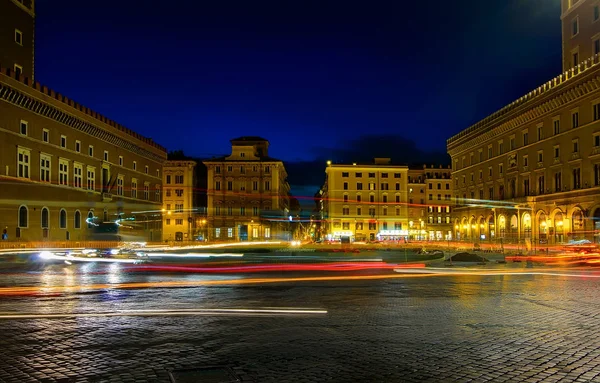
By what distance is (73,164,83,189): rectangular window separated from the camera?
59844mm

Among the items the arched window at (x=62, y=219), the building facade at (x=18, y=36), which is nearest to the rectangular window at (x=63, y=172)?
the arched window at (x=62, y=219)

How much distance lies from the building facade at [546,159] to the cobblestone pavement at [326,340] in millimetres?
33595

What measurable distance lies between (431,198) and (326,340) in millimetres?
109635

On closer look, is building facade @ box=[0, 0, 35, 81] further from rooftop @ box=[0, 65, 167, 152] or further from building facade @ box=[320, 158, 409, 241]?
building facade @ box=[320, 158, 409, 241]

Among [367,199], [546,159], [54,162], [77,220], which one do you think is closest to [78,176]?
[77,220]

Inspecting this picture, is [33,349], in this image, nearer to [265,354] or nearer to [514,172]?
[265,354]

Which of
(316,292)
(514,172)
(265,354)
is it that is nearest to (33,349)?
(265,354)

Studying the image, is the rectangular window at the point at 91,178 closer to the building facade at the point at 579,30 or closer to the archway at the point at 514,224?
the archway at the point at 514,224

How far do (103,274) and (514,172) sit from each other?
213 ft

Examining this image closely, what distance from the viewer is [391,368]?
21.5 feet

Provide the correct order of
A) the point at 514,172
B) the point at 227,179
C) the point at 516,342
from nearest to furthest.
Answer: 1. the point at 516,342
2. the point at 514,172
3. the point at 227,179

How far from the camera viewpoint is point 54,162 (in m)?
55.7

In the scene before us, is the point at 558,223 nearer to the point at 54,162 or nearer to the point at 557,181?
the point at 557,181

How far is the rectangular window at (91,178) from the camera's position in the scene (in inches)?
2486
